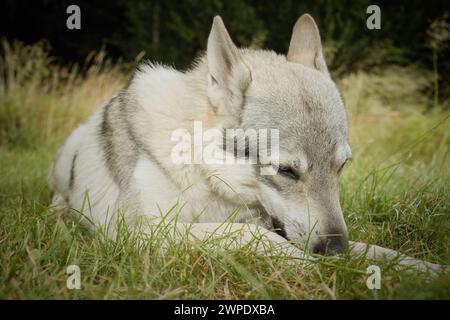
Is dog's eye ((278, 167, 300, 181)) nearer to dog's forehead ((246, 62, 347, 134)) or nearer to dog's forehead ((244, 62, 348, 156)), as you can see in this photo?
dog's forehead ((244, 62, 348, 156))

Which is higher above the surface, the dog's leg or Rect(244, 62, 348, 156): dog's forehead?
A: Rect(244, 62, 348, 156): dog's forehead

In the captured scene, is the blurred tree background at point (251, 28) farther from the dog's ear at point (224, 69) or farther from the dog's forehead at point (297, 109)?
the dog's ear at point (224, 69)

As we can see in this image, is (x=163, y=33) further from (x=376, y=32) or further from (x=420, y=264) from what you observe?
(x=420, y=264)

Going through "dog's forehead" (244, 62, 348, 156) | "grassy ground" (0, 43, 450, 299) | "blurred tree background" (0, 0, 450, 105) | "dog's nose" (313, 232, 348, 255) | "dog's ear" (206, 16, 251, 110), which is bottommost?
"grassy ground" (0, 43, 450, 299)

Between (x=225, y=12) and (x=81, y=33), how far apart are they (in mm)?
5868

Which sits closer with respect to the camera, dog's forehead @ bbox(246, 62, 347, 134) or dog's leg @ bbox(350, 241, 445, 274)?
dog's leg @ bbox(350, 241, 445, 274)

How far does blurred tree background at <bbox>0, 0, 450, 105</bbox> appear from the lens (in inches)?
330

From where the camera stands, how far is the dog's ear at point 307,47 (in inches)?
116

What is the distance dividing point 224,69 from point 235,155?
545mm

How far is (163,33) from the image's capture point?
13.1 meters

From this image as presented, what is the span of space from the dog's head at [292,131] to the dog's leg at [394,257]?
0.44ft

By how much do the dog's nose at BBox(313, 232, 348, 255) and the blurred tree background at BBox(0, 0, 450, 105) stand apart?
152 inches

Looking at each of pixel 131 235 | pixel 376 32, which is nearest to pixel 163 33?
pixel 376 32

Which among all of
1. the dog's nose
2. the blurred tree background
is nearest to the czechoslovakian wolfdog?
the dog's nose
